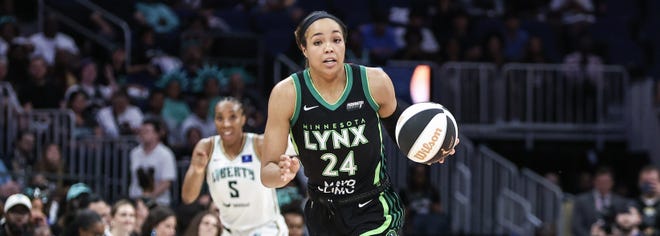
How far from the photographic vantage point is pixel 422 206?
16.3 m

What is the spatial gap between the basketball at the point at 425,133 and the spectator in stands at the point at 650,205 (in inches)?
300

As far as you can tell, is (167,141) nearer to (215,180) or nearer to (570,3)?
(215,180)

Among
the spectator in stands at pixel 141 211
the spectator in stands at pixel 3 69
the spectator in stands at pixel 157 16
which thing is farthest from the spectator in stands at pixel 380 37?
the spectator in stands at pixel 141 211

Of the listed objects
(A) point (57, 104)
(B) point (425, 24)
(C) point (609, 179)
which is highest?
(B) point (425, 24)

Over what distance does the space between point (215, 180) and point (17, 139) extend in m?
5.36

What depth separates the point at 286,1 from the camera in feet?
65.0

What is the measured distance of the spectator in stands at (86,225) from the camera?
1077cm

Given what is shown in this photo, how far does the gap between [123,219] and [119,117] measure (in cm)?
475

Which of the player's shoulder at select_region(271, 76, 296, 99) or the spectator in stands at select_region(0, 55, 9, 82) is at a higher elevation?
the spectator in stands at select_region(0, 55, 9, 82)

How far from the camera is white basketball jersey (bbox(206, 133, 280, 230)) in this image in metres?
10.4

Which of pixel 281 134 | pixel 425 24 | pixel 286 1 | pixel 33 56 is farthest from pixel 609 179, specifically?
pixel 281 134

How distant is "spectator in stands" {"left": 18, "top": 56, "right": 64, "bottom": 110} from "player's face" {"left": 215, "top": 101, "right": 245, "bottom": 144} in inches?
220

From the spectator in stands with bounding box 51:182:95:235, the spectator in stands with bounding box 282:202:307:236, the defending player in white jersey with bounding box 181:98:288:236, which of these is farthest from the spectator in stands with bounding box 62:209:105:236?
the spectator in stands with bounding box 282:202:307:236

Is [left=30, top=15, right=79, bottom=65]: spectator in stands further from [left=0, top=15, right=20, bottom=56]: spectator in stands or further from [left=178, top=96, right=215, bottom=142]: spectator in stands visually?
[left=178, top=96, right=215, bottom=142]: spectator in stands
